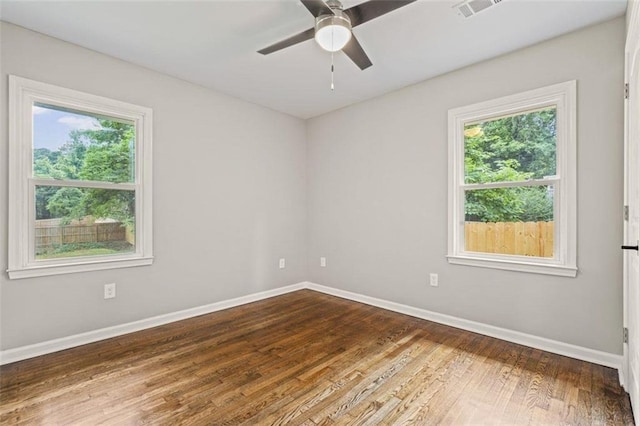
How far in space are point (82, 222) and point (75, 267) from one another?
0.40m

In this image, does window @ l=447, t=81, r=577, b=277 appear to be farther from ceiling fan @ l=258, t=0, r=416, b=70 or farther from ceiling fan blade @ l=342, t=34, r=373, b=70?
ceiling fan @ l=258, t=0, r=416, b=70

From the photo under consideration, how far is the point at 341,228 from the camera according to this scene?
4.24 meters

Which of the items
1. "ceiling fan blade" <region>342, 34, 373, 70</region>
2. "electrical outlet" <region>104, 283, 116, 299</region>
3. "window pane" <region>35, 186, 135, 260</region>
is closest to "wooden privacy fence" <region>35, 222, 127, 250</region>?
"window pane" <region>35, 186, 135, 260</region>

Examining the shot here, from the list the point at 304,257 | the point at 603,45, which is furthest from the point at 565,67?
the point at 304,257

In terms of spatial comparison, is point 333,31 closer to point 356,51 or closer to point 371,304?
point 356,51

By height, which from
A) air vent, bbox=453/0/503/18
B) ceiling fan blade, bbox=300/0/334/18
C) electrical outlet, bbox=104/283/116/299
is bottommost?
electrical outlet, bbox=104/283/116/299

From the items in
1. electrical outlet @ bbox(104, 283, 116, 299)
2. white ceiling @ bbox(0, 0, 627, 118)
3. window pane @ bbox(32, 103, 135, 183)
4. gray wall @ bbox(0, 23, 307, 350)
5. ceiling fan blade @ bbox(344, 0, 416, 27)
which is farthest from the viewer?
electrical outlet @ bbox(104, 283, 116, 299)

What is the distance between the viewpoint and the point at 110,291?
9.38 ft

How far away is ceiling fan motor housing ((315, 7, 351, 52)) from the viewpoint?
5.93ft

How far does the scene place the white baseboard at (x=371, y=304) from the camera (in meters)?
2.37

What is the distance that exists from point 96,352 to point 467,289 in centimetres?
334

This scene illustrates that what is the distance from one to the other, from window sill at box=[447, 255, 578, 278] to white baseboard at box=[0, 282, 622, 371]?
55 centimetres

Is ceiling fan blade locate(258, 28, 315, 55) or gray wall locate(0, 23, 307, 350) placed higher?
ceiling fan blade locate(258, 28, 315, 55)

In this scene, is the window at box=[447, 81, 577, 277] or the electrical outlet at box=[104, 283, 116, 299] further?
the electrical outlet at box=[104, 283, 116, 299]
